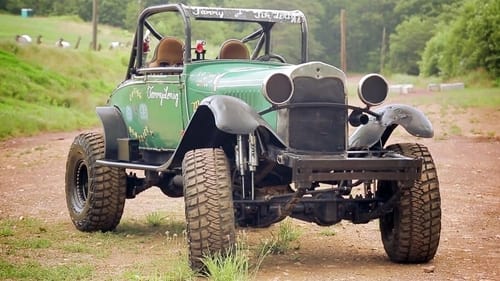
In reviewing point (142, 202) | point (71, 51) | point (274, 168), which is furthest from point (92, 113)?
point (274, 168)

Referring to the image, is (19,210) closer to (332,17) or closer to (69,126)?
(69,126)

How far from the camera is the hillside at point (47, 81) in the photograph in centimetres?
2675

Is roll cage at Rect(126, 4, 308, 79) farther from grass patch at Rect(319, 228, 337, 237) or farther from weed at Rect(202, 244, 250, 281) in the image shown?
weed at Rect(202, 244, 250, 281)

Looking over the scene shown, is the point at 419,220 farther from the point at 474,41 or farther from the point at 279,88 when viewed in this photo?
the point at 474,41

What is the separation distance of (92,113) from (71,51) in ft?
33.6

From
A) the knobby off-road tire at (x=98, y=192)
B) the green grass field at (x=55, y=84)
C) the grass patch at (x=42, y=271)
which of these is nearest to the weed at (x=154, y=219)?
the knobby off-road tire at (x=98, y=192)

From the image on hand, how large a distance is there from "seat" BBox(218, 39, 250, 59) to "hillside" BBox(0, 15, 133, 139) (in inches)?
584

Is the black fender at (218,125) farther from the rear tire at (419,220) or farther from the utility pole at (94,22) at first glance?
the utility pole at (94,22)

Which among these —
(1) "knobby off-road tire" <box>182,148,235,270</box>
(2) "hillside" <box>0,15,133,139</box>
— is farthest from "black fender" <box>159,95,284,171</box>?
(2) "hillside" <box>0,15,133,139</box>

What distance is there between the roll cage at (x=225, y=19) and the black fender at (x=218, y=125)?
110 centimetres

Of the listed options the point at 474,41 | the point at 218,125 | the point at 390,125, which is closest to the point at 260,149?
the point at 218,125

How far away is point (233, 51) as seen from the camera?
9.90 metres

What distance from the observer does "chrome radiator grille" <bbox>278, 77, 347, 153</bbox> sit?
791 cm

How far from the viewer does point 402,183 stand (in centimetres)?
786
